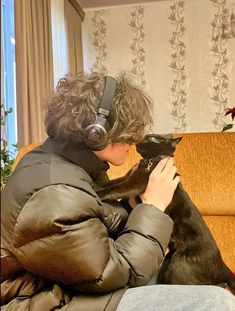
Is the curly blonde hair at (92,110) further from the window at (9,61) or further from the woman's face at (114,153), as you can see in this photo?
the window at (9,61)

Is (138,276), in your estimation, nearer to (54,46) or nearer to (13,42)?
(13,42)

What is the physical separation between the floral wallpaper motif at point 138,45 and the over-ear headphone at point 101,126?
2962 mm

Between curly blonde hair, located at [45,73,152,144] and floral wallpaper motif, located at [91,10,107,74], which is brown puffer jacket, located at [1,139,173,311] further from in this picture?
floral wallpaper motif, located at [91,10,107,74]

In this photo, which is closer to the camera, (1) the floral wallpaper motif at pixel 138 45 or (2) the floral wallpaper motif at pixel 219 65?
(2) the floral wallpaper motif at pixel 219 65

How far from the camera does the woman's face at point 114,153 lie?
120cm

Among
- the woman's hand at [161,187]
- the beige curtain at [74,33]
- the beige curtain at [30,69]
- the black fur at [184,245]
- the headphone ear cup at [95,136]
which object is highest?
the beige curtain at [74,33]

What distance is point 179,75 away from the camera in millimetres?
3971

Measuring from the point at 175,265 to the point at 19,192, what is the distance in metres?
0.65

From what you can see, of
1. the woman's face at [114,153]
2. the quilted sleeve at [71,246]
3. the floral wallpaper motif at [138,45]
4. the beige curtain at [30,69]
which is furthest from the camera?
the floral wallpaper motif at [138,45]

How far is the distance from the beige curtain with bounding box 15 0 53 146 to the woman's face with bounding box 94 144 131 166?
5.25 feet

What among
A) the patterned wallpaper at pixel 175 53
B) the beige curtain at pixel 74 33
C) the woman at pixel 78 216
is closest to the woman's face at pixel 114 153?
the woman at pixel 78 216

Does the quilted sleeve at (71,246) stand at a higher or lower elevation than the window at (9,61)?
lower

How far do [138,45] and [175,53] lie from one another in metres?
0.34

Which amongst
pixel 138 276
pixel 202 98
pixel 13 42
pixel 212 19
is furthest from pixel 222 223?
pixel 212 19
